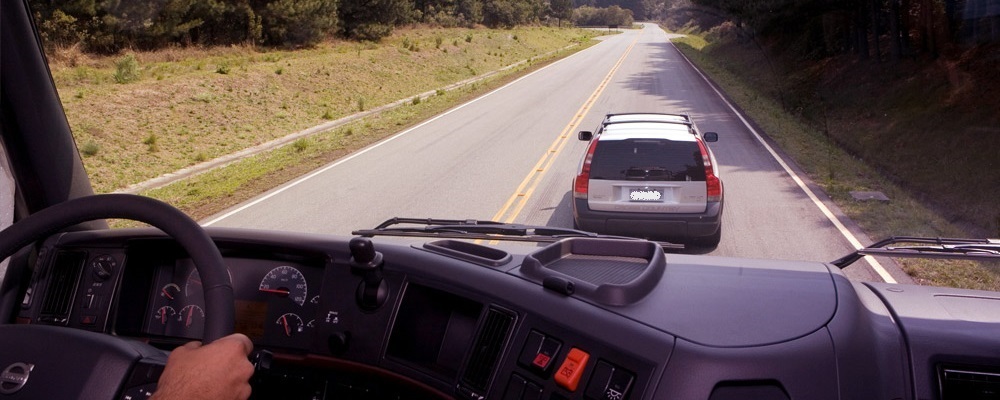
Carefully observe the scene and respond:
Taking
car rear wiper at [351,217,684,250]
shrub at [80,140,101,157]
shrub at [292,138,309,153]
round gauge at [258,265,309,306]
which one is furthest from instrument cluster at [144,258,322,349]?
shrub at [292,138,309,153]

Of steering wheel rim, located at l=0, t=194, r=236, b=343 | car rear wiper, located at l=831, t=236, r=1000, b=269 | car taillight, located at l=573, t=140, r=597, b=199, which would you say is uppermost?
steering wheel rim, located at l=0, t=194, r=236, b=343

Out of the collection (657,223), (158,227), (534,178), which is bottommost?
(534,178)

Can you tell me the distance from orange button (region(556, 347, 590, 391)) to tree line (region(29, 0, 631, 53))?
10286 mm

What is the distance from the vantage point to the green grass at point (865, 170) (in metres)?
8.00

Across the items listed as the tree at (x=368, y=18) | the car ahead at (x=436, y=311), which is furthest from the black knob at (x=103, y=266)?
the tree at (x=368, y=18)

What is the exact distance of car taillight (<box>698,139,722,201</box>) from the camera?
9641mm

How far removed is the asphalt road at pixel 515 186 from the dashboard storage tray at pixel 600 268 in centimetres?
537

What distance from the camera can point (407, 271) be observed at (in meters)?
3.52

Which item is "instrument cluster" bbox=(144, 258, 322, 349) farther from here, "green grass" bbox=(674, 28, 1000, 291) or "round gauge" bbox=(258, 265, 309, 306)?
"green grass" bbox=(674, 28, 1000, 291)

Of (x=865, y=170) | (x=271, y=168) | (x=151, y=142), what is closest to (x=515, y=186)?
(x=271, y=168)

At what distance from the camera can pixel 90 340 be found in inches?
100

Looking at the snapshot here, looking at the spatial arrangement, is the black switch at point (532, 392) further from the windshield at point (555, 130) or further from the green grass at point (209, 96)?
the green grass at point (209, 96)

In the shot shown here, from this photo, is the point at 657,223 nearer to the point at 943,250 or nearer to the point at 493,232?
the point at 493,232

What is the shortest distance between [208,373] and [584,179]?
26.8ft
